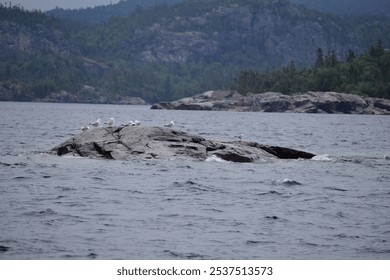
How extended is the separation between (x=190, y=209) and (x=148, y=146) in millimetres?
14792

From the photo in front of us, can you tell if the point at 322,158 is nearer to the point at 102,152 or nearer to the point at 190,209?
the point at 102,152

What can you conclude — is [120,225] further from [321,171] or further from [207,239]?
[321,171]

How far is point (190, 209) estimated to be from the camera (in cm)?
2644

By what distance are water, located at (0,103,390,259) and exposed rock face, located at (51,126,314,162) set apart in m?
1.14

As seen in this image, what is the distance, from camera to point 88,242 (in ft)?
67.7

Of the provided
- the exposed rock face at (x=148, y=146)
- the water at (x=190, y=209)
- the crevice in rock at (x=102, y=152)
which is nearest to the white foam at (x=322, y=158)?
the water at (x=190, y=209)

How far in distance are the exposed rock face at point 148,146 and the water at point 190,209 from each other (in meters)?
1.14

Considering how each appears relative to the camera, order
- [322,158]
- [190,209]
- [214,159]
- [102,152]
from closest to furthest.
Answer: [190,209] → [102,152] → [214,159] → [322,158]

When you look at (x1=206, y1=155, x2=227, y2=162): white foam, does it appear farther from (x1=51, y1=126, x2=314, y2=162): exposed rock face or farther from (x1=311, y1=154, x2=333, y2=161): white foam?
(x1=311, y1=154, x2=333, y2=161): white foam

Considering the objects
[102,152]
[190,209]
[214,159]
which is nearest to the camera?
[190,209]

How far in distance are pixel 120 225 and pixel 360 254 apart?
747 cm

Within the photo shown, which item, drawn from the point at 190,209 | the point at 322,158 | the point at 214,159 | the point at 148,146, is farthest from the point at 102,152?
the point at 190,209
